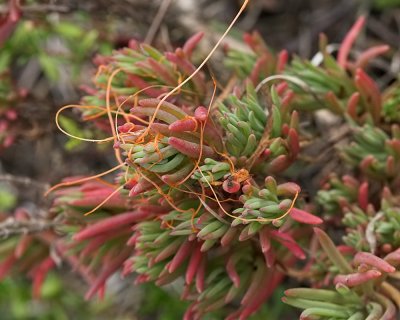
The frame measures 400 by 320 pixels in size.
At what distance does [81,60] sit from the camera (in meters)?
2.94

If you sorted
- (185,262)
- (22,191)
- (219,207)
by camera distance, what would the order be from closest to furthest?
1. (219,207)
2. (185,262)
3. (22,191)

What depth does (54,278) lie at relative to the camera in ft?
9.85

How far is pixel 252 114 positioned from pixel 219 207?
265 mm

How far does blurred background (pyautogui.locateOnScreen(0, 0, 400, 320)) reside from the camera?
8.05ft

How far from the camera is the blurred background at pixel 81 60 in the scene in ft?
8.05

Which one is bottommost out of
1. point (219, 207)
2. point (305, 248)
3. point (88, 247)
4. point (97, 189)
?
point (88, 247)

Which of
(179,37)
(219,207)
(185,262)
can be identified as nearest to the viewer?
(219,207)

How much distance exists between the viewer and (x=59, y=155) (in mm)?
3092

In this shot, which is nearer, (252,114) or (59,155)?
(252,114)

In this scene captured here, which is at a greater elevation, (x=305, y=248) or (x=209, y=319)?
(x=305, y=248)

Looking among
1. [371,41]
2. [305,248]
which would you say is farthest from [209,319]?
[371,41]

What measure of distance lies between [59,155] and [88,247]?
1196 millimetres

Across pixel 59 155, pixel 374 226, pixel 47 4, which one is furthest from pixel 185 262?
pixel 59 155

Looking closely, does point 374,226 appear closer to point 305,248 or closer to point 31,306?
point 305,248
